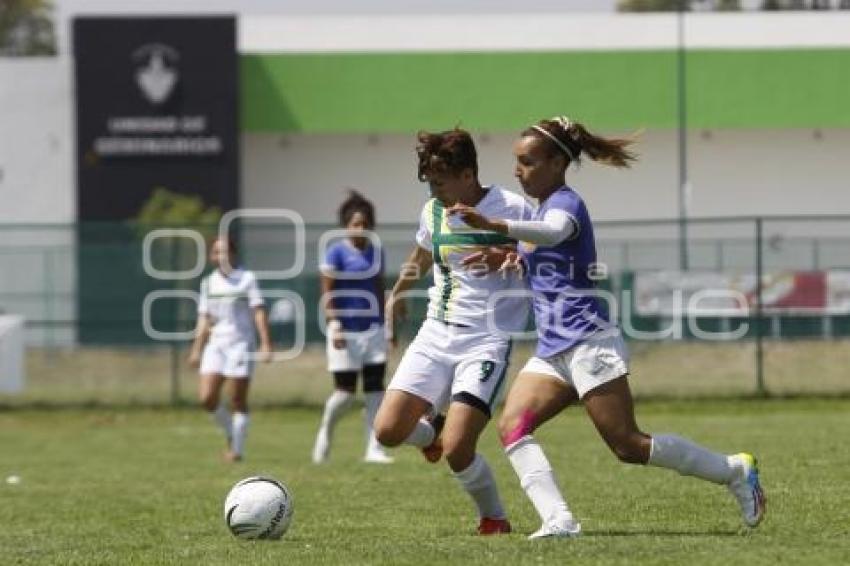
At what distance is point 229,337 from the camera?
685 inches

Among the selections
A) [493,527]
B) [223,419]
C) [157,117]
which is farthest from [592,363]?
[157,117]

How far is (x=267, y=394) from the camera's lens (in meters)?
26.2

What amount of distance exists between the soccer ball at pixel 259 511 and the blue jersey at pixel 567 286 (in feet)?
5.35

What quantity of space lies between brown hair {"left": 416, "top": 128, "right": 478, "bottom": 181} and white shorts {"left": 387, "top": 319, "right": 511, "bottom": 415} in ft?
2.63

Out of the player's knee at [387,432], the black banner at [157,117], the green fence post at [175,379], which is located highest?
the black banner at [157,117]

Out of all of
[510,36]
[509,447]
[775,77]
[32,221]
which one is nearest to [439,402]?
[509,447]

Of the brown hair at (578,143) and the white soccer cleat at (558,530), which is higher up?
the brown hair at (578,143)

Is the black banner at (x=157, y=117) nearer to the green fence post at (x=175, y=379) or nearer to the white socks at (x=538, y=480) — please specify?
the green fence post at (x=175, y=379)

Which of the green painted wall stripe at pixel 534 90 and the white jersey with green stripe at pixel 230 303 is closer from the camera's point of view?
the white jersey with green stripe at pixel 230 303

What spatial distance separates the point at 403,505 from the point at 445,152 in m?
3.29

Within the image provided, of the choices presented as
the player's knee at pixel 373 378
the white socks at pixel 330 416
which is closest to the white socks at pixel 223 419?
the white socks at pixel 330 416

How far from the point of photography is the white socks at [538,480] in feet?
28.4

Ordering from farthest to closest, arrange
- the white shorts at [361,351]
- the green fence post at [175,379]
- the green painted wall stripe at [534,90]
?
the green painted wall stripe at [534,90]
the green fence post at [175,379]
the white shorts at [361,351]

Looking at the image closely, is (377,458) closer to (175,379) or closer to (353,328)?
(353,328)
